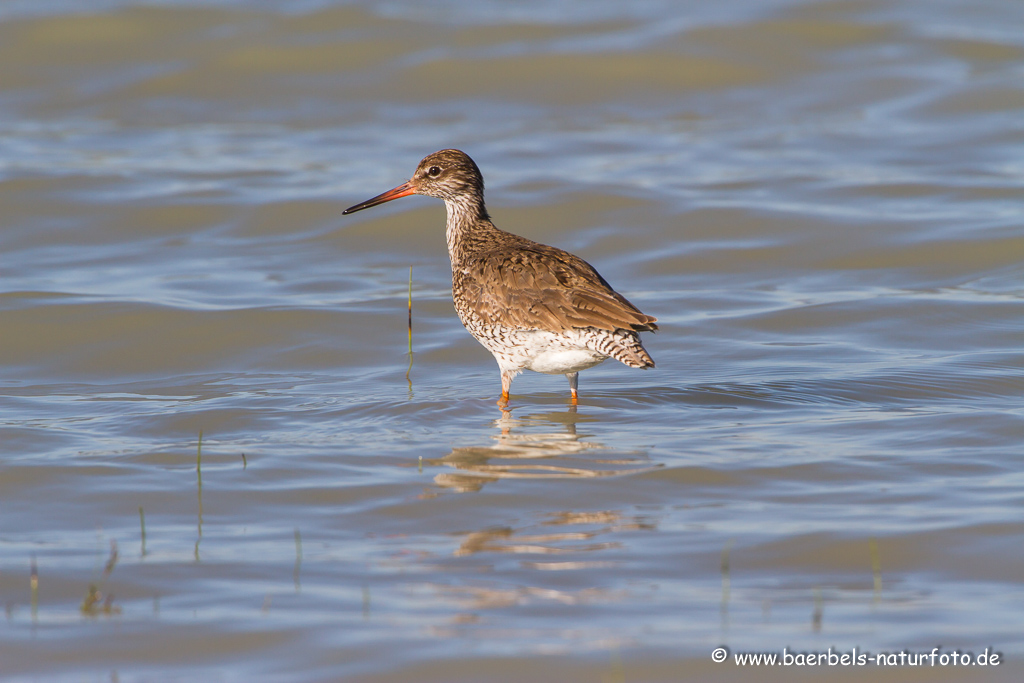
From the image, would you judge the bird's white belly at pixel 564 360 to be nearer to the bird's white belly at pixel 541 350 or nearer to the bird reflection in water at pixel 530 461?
the bird's white belly at pixel 541 350

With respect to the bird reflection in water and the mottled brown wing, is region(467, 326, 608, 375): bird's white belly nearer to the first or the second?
the mottled brown wing

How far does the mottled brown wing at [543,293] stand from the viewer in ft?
23.9

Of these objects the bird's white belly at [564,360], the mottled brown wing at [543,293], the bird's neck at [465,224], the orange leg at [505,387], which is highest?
the bird's neck at [465,224]

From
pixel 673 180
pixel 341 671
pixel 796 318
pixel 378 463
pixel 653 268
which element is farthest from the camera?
pixel 673 180

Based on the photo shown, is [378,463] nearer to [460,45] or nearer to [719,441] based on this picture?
[719,441]

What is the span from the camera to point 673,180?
13617 mm

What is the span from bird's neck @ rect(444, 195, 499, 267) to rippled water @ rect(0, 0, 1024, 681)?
3.01 feet

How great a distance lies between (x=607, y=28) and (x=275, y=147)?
19.7 feet

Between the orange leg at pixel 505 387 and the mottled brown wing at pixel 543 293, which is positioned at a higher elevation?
the mottled brown wing at pixel 543 293

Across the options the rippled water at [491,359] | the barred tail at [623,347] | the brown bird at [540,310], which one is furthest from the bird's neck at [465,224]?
the barred tail at [623,347]

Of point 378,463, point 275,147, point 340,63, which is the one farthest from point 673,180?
point 378,463

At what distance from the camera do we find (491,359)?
9.41 m

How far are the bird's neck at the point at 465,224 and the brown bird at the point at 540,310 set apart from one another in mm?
23

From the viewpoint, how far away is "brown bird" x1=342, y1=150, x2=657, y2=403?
23.7 ft
